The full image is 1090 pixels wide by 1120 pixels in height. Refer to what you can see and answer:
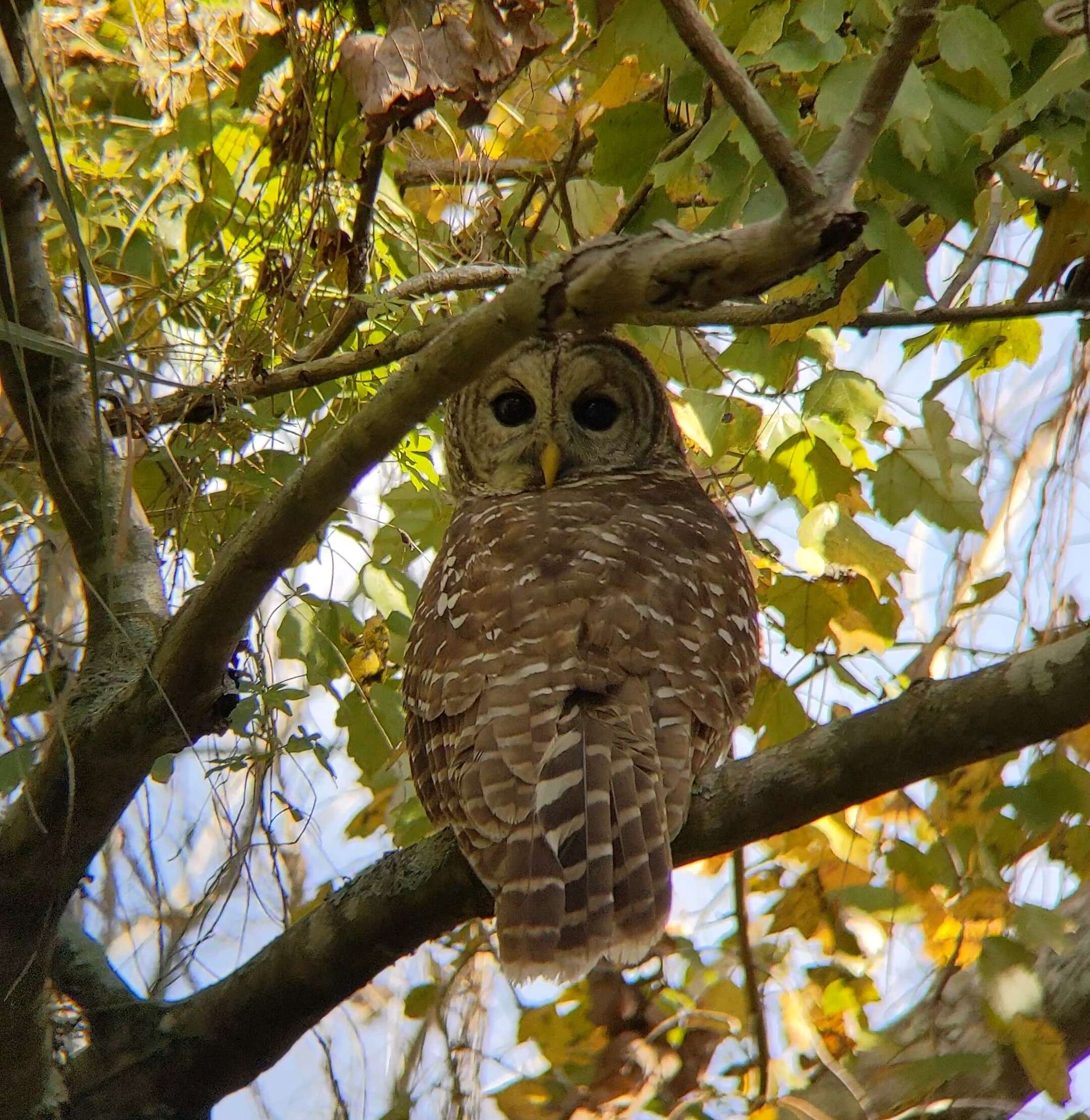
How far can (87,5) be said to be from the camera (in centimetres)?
409

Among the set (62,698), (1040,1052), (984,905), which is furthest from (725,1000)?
(62,698)

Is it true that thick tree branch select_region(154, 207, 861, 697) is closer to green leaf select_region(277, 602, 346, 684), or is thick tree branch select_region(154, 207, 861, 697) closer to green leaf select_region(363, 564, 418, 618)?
green leaf select_region(277, 602, 346, 684)

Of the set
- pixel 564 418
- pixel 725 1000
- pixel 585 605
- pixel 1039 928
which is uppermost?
pixel 564 418

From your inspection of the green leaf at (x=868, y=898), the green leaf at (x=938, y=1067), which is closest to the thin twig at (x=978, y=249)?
the green leaf at (x=868, y=898)

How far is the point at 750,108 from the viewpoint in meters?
1.67

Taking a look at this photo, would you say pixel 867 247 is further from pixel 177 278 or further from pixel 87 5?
pixel 87 5

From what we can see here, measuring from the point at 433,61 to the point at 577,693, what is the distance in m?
1.35

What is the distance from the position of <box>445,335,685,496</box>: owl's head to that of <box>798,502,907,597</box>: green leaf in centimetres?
75

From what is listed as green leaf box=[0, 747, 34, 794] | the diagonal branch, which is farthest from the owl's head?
the diagonal branch

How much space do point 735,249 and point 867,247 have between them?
869mm

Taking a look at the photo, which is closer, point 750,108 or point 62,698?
point 750,108

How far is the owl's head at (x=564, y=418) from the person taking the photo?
3809 mm

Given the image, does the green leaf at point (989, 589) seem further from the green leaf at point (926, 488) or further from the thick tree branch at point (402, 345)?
the thick tree branch at point (402, 345)

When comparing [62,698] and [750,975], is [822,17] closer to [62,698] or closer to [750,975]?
[62,698]
